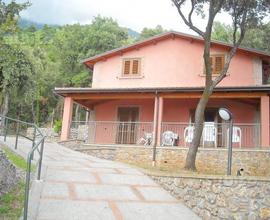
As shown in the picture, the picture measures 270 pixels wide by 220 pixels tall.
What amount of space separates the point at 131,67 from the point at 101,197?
1248cm

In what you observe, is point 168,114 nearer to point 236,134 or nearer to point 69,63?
point 236,134

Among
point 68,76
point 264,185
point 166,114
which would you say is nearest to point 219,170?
point 166,114

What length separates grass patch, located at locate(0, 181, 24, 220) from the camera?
260 inches

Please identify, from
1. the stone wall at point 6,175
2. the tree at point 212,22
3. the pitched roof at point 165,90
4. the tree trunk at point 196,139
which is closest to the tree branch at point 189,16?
the tree at point 212,22

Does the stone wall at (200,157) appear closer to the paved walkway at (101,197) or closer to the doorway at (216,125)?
the doorway at (216,125)

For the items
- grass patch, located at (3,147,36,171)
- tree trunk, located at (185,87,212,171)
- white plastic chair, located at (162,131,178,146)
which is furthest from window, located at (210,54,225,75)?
grass patch, located at (3,147,36,171)

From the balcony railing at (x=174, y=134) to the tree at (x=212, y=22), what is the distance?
339 centimetres

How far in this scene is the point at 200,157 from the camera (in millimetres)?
15141

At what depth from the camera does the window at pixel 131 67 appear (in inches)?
779

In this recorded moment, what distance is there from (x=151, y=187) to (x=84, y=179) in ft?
5.43

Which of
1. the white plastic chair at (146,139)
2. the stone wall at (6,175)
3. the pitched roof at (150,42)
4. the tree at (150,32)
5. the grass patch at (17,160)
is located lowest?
the stone wall at (6,175)

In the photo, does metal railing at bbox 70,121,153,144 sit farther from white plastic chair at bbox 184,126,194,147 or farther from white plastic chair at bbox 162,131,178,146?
white plastic chair at bbox 184,126,194,147

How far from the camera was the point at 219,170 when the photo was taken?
14.6 metres

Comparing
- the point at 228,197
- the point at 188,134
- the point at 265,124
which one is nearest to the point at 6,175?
the point at 228,197
